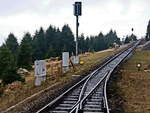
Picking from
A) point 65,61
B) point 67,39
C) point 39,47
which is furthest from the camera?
point 67,39

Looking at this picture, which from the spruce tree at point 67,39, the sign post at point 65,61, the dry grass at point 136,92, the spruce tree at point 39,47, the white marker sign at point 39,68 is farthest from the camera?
the spruce tree at point 67,39

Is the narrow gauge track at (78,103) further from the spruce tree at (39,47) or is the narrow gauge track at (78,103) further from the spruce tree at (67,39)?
the spruce tree at (67,39)

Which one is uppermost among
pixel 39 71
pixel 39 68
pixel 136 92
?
pixel 39 68

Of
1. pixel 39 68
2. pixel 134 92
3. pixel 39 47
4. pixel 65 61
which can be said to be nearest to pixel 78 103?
pixel 134 92

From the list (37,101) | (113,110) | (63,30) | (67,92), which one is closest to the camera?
(113,110)

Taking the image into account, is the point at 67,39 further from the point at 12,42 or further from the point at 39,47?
the point at 12,42

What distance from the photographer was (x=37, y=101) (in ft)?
60.5

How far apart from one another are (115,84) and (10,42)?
93.8m

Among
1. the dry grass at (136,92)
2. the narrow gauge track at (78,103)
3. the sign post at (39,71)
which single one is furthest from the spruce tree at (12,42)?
the narrow gauge track at (78,103)

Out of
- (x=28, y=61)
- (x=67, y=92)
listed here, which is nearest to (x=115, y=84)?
(x=67, y=92)

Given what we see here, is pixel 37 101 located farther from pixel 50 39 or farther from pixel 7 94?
pixel 50 39

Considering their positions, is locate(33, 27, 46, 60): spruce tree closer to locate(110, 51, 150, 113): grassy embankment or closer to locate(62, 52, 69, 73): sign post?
locate(62, 52, 69, 73): sign post

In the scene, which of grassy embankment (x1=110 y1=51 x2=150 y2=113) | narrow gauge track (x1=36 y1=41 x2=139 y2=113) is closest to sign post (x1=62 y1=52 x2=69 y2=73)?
grassy embankment (x1=110 y1=51 x2=150 y2=113)

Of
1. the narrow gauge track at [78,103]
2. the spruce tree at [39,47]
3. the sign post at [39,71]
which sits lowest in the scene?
the narrow gauge track at [78,103]
